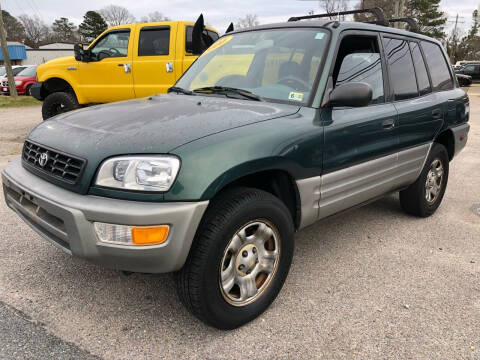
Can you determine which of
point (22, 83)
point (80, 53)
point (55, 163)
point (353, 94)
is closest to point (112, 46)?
point (80, 53)

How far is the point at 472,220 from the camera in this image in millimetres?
4176

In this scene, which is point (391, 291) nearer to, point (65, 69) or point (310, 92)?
point (310, 92)

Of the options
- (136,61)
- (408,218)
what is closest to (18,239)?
(408,218)

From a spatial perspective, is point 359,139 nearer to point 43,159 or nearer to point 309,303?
point 309,303

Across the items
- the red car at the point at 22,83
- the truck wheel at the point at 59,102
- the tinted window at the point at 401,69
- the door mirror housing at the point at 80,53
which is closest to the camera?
the tinted window at the point at 401,69

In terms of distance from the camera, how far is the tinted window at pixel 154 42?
24.3ft

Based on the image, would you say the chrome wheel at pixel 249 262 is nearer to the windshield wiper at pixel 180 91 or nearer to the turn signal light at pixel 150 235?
the turn signal light at pixel 150 235

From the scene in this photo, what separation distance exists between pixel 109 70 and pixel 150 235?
22.0ft

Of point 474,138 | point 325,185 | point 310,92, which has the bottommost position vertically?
point 474,138

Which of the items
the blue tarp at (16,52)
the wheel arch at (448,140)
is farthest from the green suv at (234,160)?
the blue tarp at (16,52)

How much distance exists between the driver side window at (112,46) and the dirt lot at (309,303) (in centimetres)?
484

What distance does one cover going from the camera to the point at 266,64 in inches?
119

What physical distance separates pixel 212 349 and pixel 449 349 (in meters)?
1.32

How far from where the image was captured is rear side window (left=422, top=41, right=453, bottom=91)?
402 cm
